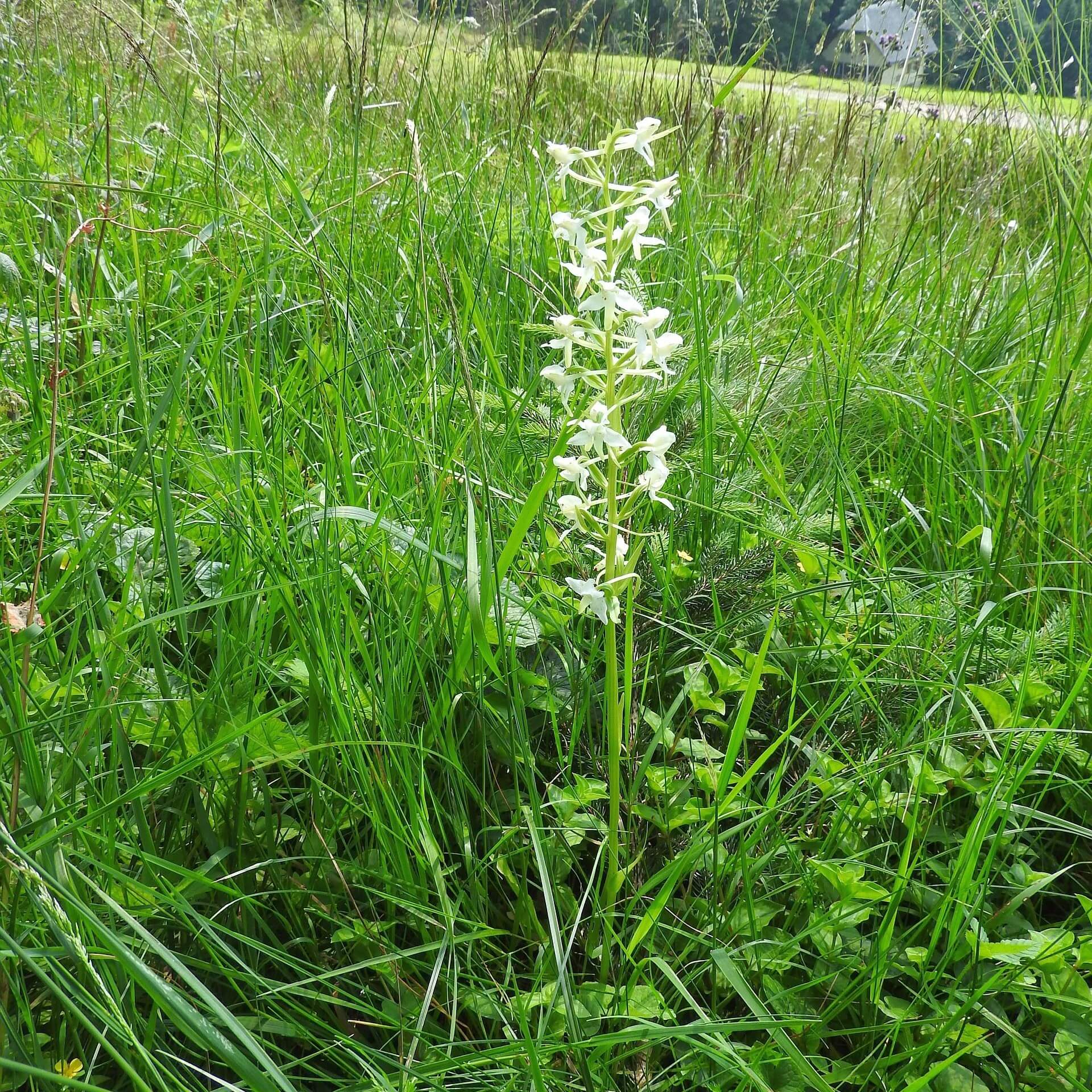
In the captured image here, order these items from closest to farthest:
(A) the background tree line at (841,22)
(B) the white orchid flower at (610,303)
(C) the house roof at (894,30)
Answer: (B) the white orchid flower at (610,303), (A) the background tree line at (841,22), (C) the house roof at (894,30)

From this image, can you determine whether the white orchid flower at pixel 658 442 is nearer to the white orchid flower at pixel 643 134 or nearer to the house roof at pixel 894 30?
the white orchid flower at pixel 643 134

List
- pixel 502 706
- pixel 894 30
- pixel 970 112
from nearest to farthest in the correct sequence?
pixel 502 706, pixel 894 30, pixel 970 112

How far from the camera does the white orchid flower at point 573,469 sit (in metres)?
1.13

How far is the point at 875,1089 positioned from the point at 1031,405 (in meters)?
1.56

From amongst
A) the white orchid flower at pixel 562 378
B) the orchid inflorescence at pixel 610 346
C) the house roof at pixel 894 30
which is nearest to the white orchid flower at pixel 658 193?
the orchid inflorescence at pixel 610 346

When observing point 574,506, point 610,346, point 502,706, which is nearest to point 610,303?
point 610,346

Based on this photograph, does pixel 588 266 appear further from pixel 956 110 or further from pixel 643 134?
pixel 956 110

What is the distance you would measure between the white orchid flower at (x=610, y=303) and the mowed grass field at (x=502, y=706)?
0.22 meters

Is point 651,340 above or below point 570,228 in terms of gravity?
below

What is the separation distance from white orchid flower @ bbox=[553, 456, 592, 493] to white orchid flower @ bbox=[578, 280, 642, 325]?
18cm

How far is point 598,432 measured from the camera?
1069mm

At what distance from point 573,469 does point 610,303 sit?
218 mm

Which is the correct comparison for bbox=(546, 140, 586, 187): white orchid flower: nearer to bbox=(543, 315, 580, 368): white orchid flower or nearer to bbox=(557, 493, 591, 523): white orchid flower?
bbox=(543, 315, 580, 368): white orchid flower

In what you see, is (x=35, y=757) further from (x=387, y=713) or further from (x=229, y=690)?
(x=387, y=713)
